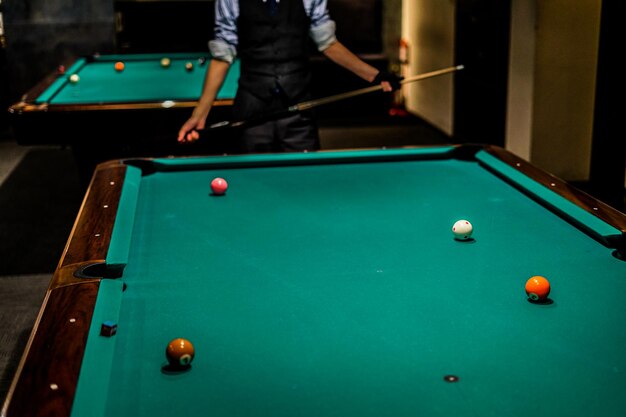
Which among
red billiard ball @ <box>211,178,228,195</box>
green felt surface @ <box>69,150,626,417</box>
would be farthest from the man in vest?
green felt surface @ <box>69,150,626,417</box>

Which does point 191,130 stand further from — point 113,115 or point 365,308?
point 365,308

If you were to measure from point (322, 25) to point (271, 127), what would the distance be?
50cm

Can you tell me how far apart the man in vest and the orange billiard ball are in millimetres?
1962

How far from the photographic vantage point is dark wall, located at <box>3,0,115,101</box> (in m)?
7.20

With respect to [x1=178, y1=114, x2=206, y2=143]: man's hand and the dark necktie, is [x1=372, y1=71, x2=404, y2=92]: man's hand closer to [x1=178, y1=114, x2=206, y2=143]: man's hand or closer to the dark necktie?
the dark necktie

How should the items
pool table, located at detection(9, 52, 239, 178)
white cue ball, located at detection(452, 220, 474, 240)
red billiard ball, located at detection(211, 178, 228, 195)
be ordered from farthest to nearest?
pool table, located at detection(9, 52, 239, 178)
red billiard ball, located at detection(211, 178, 228, 195)
white cue ball, located at detection(452, 220, 474, 240)

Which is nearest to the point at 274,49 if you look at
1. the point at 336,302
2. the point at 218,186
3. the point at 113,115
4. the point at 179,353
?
the point at 113,115

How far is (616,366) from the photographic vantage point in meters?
1.30

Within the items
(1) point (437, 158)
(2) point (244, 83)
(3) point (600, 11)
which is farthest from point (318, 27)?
(3) point (600, 11)

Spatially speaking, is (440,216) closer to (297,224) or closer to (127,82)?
(297,224)

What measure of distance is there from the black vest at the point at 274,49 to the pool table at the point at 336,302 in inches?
43.0

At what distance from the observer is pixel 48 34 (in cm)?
723

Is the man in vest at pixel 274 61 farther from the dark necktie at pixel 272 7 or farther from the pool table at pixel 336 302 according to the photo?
the pool table at pixel 336 302

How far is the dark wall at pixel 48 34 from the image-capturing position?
7199mm
